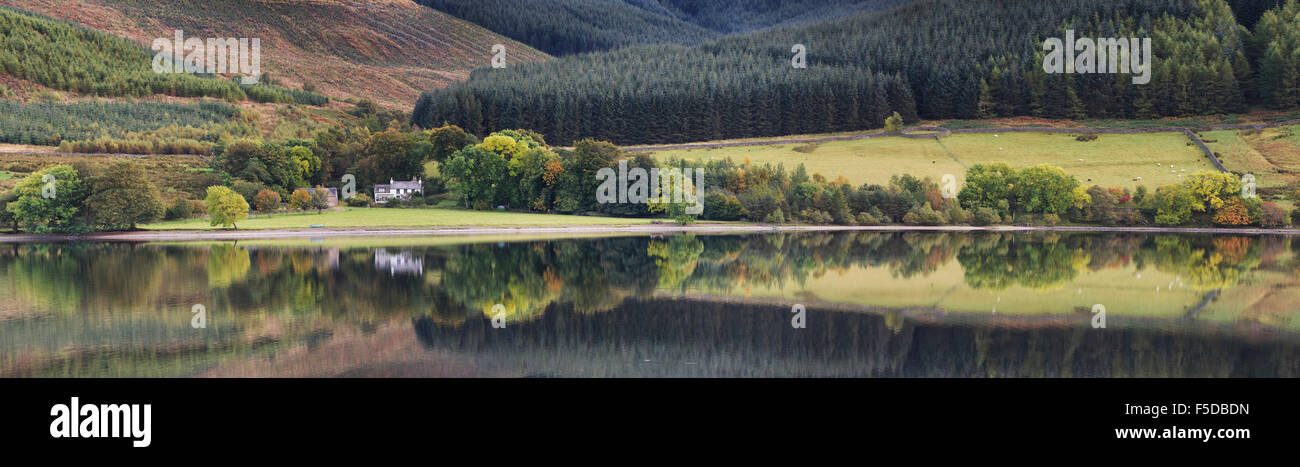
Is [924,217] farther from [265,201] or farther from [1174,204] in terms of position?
[265,201]

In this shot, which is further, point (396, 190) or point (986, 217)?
point (396, 190)

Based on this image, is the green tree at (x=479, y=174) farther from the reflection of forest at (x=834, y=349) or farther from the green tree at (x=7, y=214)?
the reflection of forest at (x=834, y=349)

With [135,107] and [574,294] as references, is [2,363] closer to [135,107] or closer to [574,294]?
[574,294]

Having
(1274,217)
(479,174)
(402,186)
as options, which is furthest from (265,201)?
Result: (1274,217)

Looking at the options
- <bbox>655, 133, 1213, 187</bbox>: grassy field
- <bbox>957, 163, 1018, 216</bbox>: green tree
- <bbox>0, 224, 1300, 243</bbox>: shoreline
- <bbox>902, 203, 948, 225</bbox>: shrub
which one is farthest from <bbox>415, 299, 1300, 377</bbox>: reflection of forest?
<bbox>655, 133, 1213, 187</bbox>: grassy field

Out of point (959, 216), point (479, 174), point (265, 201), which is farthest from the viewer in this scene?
point (479, 174)

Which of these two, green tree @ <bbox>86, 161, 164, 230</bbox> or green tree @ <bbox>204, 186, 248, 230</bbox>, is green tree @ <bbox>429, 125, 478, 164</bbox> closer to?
green tree @ <bbox>204, 186, 248, 230</bbox>

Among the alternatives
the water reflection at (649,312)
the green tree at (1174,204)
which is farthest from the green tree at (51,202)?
the green tree at (1174,204)
